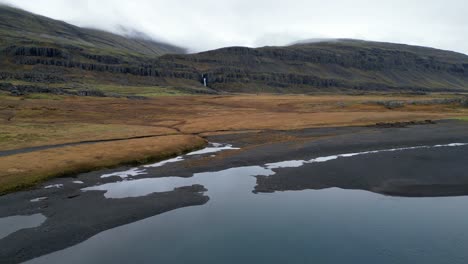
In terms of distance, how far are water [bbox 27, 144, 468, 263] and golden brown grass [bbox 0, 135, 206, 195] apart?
9168mm

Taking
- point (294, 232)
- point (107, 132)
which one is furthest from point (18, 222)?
point (107, 132)

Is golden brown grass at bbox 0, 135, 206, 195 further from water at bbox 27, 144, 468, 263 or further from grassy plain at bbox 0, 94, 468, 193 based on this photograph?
water at bbox 27, 144, 468, 263

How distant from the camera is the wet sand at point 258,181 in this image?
82.0 feet

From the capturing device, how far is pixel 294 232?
23.2m

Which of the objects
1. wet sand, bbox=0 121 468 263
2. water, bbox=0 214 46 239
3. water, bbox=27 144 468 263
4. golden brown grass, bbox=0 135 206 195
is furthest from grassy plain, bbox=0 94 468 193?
water, bbox=27 144 468 263

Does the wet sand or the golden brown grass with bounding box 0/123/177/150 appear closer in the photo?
the wet sand

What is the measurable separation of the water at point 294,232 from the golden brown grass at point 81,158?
9.17m

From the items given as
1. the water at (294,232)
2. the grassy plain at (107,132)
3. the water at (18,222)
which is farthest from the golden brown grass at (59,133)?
the water at (294,232)

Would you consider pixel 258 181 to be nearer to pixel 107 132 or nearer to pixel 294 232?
pixel 294 232

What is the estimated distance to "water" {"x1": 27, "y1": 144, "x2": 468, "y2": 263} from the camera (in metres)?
20.3

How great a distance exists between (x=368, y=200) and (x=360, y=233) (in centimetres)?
763

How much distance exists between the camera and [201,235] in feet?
76.4

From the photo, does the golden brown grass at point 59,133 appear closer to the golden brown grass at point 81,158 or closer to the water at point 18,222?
the golden brown grass at point 81,158

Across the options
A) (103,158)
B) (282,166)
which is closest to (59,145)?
(103,158)
